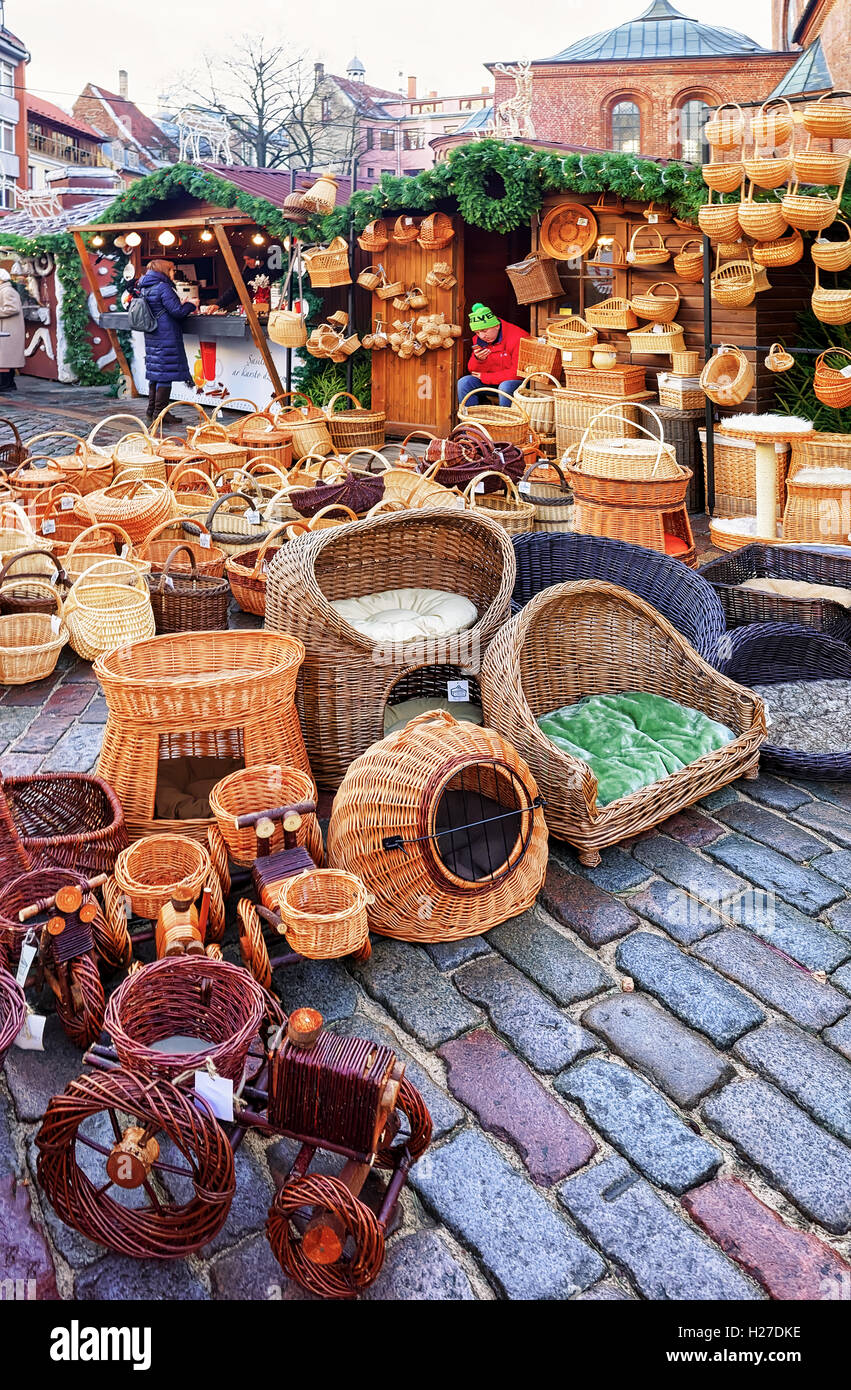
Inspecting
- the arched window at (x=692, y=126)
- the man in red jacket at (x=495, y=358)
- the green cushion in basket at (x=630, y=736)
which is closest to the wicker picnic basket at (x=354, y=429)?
the man in red jacket at (x=495, y=358)

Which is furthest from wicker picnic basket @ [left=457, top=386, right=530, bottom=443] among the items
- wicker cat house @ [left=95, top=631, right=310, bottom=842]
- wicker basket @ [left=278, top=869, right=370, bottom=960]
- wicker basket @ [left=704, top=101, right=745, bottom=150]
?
wicker basket @ [left=278, top=869, right=370, bottom=960]

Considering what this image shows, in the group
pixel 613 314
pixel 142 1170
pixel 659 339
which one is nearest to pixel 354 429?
pixel 613 314

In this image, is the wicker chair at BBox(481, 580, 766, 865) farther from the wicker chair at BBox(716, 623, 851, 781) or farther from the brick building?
the brick building

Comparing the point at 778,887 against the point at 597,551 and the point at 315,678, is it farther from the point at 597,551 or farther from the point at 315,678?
the point at 597,551

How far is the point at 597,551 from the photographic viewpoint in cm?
518

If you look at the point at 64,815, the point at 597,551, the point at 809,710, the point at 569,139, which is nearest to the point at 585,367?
the point at 597,551

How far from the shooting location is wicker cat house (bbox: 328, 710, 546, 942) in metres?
3.10

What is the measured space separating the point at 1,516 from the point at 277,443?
3383 mm

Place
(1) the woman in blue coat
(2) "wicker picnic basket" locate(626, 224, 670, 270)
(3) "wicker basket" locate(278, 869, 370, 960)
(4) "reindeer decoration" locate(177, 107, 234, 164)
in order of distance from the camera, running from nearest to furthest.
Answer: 1. (3) "wicker basket" locate(278, 869, 370, 960)
2. (2) "wicker picnic basket" locate(626, 224, 670, 270)
3. (1) the woman in blue coat
4. (4) "reindeer decoration" locate(177, 107, 234, 164)

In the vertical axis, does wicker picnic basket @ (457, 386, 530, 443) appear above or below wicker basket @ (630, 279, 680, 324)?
below

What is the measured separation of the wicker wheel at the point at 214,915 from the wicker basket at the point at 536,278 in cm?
868

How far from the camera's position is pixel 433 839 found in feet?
9.99

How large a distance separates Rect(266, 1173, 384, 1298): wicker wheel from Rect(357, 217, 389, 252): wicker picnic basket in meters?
11.3

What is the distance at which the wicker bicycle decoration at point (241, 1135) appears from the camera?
203 centimetres
